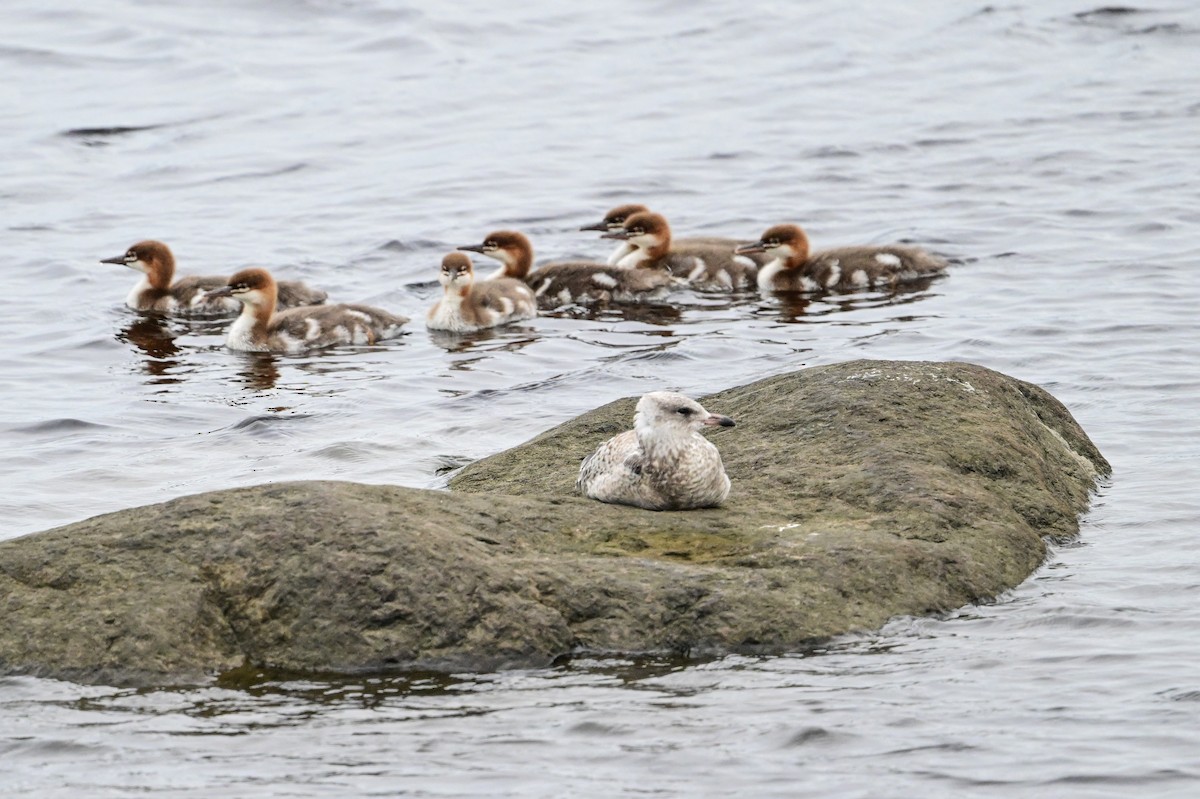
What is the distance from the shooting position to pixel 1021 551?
23.1 feet

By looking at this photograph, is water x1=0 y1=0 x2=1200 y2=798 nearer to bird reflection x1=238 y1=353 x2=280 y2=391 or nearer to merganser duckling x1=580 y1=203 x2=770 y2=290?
bird reflection x1=238 y1=353 x2=280 y2=391

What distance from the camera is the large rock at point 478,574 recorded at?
237 inches

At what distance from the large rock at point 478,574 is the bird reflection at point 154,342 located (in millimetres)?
5999

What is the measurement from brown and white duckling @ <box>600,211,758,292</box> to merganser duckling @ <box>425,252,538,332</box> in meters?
1.26

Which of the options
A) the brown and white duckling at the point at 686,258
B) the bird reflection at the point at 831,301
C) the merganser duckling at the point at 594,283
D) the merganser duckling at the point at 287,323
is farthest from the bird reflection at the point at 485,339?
the bird reflection at the point at 831,301

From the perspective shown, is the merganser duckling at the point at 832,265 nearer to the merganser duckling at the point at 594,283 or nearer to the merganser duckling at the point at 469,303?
the merganser duckling at the point at 594,283

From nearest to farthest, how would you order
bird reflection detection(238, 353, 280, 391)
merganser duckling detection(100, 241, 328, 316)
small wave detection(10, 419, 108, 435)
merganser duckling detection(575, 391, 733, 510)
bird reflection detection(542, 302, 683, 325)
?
merganser duckling detection(575, 391, 733, 510) → small wave detection(10, 419, 108, 435) → bird reflection detection(238, 353, 280, 391) → bird reflection detection(542, 302, 683, 325) → merganser duckling detection(100, 241, 328, 316)

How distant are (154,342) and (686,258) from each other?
14.3 feet

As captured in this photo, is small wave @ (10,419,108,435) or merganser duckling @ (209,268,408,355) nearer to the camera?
small wave @ (10,419,108,435)

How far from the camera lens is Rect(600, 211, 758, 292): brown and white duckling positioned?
1483 centimetres

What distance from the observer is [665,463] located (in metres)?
7.03

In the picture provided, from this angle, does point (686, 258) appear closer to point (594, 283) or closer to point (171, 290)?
point (594, 283)

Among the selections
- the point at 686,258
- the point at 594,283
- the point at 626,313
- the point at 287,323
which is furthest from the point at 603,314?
the point at 287,323

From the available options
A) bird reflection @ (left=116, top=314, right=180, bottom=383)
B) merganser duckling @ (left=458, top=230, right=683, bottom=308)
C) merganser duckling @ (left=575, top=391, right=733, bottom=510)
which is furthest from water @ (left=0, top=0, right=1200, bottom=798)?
merganser duckling @ (left=575, top=391, right=733, bottom=510)
